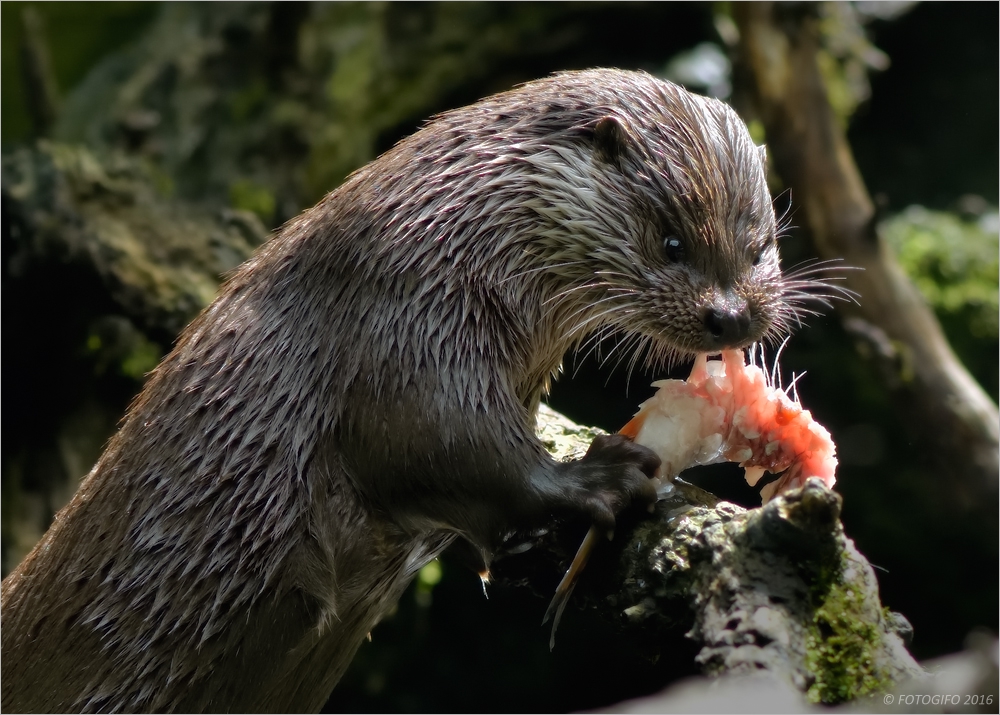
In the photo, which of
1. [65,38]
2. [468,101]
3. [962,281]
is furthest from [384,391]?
[65,38]

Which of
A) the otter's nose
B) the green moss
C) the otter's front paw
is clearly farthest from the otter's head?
the green moss

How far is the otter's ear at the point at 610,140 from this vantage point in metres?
2.82

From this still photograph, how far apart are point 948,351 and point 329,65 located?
4.16 metres

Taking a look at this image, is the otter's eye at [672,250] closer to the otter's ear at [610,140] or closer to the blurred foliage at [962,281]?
the otter's ear at [610,140]

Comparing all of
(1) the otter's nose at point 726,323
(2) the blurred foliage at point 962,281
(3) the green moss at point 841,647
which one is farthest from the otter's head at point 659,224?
(2) the blurred foliage at point 962,281

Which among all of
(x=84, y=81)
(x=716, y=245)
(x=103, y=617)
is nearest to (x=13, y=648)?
(x=103, y=617)

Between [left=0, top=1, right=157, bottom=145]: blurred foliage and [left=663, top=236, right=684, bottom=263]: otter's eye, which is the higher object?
[left=0, top=1, right=157, bottom=145]: blurred foliage

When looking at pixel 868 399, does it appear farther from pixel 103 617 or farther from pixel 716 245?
pixel 103 617

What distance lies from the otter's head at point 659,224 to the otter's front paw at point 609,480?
45cm

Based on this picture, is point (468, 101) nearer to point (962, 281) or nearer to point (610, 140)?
point (962, 281)

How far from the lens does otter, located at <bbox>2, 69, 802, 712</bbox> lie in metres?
2.58

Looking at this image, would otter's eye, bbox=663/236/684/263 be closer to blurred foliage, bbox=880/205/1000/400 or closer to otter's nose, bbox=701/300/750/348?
otter's nose, bbox=701/300/750/348

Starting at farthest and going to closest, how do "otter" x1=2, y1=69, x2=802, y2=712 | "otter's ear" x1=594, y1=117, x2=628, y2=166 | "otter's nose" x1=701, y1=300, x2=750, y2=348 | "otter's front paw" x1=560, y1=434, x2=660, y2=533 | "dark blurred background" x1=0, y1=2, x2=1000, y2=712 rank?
1. "dark blurred background" x1=0, y1=2, x2=1000, y2=712
2. "otter's ear" x1=594, y1=117, x2=628, y2=166
3. "otter's nose" x1=701, y1=300, x2=750, y2=348
4. "otter" x1=2, y1=69, x2=802, y2=712
5. "otter's front paw" x1=560, y1=434, x2=660, y2=533

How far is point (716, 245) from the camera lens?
2.74 m
